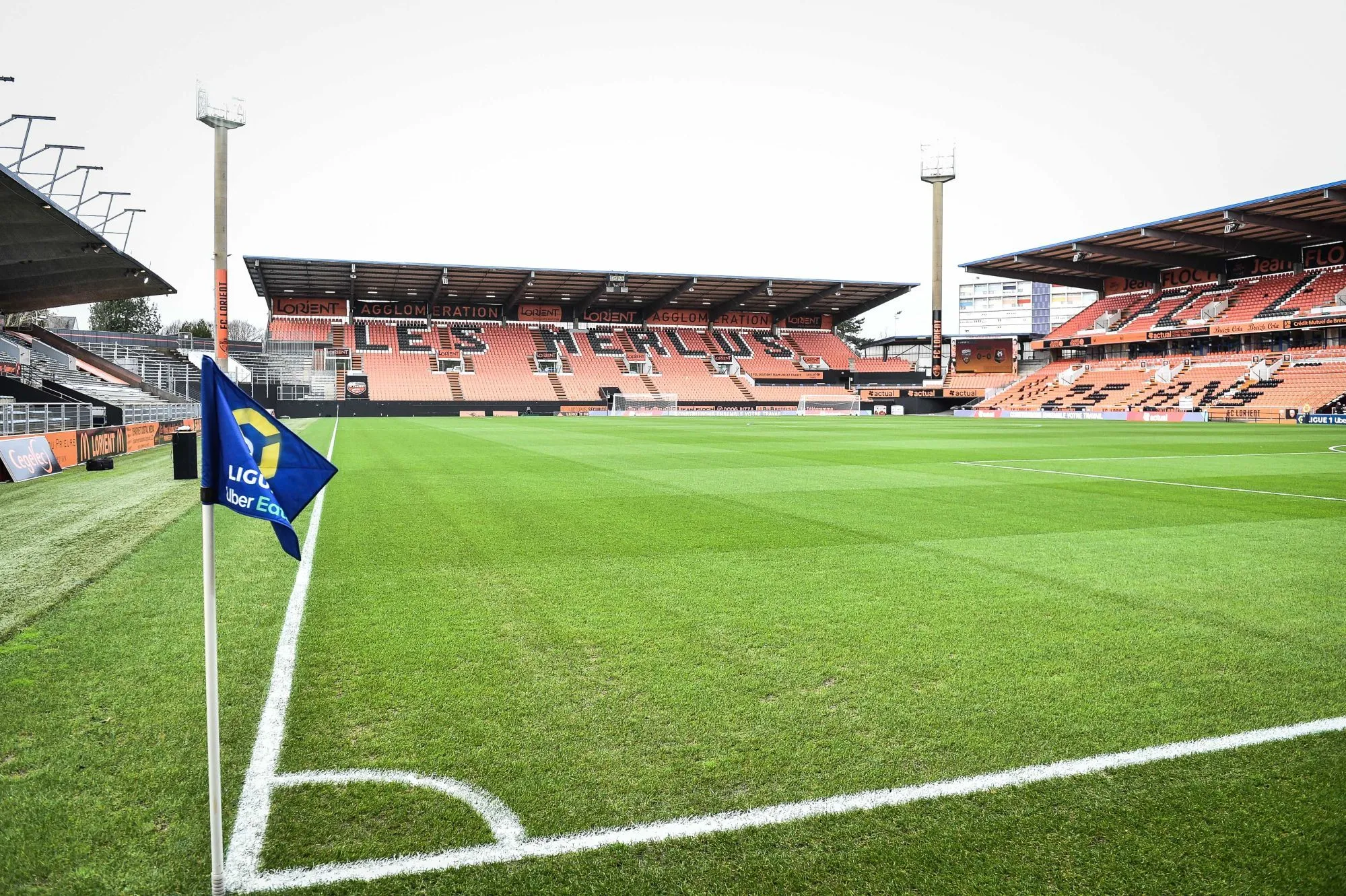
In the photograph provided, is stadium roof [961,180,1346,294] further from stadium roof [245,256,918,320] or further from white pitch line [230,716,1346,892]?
white pitch line [230,716,1346,892]

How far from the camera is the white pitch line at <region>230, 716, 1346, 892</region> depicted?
2.44 m

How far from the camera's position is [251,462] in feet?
8.95

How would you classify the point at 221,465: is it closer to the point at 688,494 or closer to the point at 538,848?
the point at 538,848

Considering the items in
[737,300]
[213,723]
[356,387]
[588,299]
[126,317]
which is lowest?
[213,723]

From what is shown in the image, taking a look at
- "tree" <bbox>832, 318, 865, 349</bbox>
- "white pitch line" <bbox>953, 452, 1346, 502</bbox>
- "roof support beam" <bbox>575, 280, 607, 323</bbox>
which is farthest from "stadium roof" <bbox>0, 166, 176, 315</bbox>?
"tree" <bbox>832, 318, 865, 349</bbox>

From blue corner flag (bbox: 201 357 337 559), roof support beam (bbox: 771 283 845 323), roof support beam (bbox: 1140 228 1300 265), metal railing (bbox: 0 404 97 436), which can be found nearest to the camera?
blue corner flag (bbox: 201 357 337 559)

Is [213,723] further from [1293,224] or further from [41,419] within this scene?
[1293,224]

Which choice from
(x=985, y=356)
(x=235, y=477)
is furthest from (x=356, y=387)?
(x=235, y=477)

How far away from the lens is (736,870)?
2445mm

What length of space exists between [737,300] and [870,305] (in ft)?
40.8

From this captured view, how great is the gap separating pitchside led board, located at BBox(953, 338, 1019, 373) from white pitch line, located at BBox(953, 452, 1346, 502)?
2286 inches

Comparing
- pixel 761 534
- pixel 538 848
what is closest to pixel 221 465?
pixel 538 848

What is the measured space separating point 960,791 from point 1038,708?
956mm

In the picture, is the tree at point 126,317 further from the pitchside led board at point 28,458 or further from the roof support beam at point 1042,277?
the pitchside led board at point 28,458
